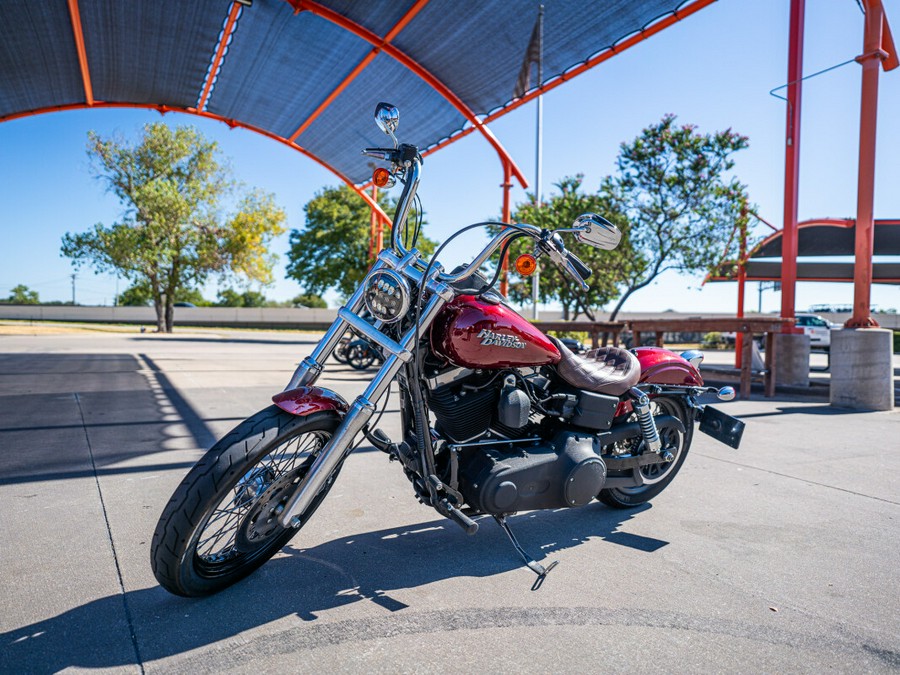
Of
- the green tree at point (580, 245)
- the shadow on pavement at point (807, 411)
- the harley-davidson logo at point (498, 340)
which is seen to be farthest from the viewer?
the green tree at point (580, 245)

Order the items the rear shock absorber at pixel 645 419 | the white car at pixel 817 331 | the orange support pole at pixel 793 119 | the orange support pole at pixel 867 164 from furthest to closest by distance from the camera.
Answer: the white car at pixel 817 331
the orange support pole at pixel 793 119
the orange support pole at pixel 867 164
the rear shock absorber at pixel 645 419

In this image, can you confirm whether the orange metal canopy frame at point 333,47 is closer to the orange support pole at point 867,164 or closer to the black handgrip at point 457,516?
the orange support pole at point 867,164

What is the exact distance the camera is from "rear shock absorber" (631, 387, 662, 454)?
3301 millimetres

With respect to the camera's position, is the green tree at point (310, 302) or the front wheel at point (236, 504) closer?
the front wheel at point (236, 504)

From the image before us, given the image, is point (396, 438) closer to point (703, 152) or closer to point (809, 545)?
point (809, 545)

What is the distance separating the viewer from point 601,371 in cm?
317

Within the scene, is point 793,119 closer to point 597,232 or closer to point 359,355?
point 359,355

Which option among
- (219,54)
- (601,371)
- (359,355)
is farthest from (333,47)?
(601,371)

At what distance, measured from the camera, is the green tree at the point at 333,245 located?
132 feet

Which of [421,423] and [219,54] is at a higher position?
[219,54]

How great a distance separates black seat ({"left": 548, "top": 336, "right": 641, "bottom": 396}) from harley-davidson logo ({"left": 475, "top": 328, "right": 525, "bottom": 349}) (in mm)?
319

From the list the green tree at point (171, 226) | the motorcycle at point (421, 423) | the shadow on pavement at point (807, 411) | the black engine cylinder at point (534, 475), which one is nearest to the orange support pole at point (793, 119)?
the shadow on pavement at point (807, 411)

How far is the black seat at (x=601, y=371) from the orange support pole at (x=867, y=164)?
269 inches

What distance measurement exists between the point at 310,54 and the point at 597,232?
11.0m
